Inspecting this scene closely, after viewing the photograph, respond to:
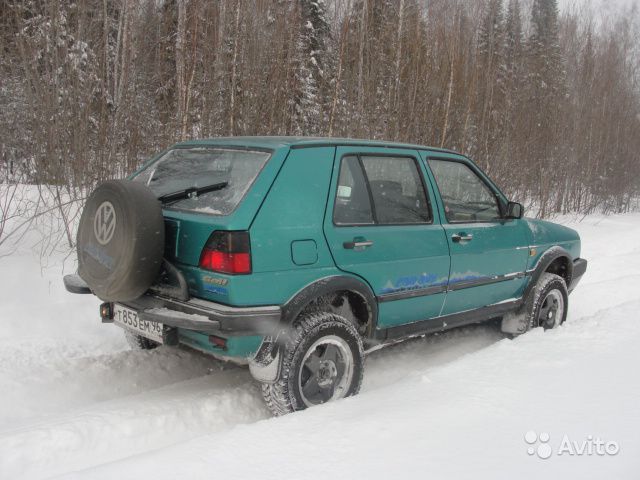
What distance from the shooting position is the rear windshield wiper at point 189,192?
331 cm

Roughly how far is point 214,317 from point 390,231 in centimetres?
143

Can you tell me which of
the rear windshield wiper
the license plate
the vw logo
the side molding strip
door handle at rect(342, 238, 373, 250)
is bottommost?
the license plate

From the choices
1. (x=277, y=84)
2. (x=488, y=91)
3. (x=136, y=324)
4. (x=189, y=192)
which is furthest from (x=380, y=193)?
(x=488, y=91)

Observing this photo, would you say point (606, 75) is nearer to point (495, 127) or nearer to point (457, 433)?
point (495, 127)

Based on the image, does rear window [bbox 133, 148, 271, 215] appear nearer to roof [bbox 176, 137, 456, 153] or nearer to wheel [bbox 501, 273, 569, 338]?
roof [bbox 176, 137, 456, 153]

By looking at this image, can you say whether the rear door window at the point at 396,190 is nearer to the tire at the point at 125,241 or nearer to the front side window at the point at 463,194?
the front side window at the point at 463,194

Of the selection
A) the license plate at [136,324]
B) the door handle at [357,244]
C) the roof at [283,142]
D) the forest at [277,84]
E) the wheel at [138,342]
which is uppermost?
the forest at [277,84]

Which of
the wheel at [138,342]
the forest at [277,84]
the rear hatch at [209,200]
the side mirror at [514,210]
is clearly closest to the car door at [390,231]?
the rear hatch at [209,200]

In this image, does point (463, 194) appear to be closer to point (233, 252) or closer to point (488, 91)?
point (233, 252)

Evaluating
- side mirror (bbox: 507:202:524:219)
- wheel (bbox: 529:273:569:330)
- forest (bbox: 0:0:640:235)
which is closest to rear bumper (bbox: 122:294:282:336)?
side mirror (bbox: 507:202:524:219)

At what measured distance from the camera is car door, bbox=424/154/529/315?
424 cm

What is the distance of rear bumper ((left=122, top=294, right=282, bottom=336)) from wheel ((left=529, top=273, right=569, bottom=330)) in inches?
121

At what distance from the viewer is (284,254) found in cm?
311

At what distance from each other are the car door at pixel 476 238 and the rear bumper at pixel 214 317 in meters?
1.77
